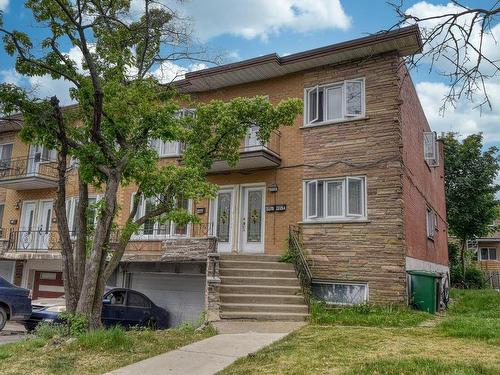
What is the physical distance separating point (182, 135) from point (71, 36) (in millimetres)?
2991

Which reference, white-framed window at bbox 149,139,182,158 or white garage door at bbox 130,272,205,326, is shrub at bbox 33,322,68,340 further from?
white-framed window at bbox 149,139,182,158

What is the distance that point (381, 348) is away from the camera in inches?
292

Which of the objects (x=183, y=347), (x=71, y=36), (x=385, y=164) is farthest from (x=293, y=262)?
(x=71, y=36)

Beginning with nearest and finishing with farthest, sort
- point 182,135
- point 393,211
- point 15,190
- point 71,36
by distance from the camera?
point 71,36 < point 182,135 < point 393,211 < point 15,190

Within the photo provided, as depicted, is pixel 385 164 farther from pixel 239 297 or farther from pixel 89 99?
pixel 89 99

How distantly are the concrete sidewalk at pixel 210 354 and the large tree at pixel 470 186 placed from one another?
2032 cm

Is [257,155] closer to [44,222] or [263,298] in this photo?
[263,298]

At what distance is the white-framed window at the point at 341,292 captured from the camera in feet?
41.9

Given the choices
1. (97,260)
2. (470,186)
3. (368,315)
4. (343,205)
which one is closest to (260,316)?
(368,315)

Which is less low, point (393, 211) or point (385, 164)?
point (385, 164)

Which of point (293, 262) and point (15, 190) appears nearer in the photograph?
point (293, 262)

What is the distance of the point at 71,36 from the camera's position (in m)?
9.40

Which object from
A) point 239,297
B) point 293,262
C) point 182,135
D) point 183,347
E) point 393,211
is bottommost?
point 183,347

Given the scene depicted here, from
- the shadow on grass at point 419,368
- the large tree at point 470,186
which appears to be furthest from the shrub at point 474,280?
the shadow on grass at point 419,368
